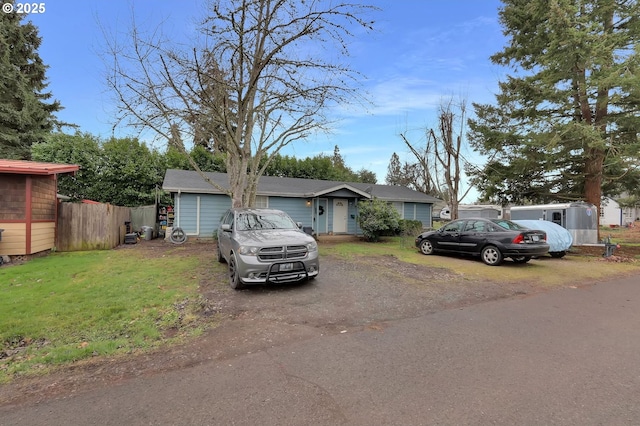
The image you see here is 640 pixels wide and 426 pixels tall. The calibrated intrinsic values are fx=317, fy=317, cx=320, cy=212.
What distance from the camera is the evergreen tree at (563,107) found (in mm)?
12562

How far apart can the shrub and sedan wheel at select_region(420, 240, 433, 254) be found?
12.3 feet

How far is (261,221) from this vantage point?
780 cm

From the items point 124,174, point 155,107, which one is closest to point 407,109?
point 155,107

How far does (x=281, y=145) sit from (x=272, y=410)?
40.0 feet

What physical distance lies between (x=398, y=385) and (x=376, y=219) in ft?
43.8

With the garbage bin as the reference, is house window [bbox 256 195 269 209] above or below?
above

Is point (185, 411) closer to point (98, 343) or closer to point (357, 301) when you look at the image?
point (98, 343)

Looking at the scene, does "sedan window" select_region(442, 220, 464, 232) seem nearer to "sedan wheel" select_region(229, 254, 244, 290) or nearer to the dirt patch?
the dirt patch

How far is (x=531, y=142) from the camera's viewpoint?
14.4 metres

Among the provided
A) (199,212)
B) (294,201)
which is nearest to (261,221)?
(199,212)

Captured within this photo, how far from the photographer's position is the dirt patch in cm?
333

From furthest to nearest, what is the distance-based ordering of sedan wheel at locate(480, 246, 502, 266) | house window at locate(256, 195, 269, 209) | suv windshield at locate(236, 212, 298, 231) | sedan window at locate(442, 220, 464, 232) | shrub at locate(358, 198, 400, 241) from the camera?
house window at locate(256, 195, 269, 209) → shrub at locate(358, 198, 400, 241) → sedan window at locate(442, 220, 464, 232) → sedan wheel at locate(480, 246, 502, 266) → suv windshield at locate(236, 212, 298, 231)

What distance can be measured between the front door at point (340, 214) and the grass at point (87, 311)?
10.9m

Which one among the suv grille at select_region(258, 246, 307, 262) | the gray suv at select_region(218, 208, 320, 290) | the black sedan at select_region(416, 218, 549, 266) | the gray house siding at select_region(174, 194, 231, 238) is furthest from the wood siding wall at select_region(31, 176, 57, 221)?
the black sedan at select_region(416, 218, 549, 266)
